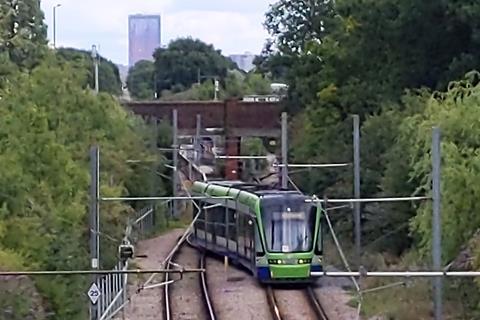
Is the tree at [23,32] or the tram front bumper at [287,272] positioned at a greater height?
the tree at [23,32]

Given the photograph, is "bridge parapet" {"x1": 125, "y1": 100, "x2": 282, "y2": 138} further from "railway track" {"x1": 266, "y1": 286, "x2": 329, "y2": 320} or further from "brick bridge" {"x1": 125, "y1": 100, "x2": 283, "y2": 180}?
"railway track" {"x1": 266, "y1": 286, "x2": 329, "y2": 320}

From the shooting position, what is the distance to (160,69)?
149375 mm

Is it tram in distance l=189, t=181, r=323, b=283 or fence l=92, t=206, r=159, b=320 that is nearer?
fence l=92, t=206, r=159, b=320

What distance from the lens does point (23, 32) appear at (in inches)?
2756

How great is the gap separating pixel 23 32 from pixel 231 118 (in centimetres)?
1738

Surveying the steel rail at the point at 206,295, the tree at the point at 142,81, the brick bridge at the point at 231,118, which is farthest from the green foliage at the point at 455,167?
the tree at the point at 142,81

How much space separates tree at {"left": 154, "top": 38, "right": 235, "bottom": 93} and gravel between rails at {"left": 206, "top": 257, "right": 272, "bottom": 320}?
98.7m

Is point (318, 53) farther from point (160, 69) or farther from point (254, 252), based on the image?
point (160, 69)

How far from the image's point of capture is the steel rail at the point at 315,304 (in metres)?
36.4

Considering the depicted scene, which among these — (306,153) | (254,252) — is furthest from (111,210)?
(306,153)

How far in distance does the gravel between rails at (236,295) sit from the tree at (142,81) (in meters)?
101

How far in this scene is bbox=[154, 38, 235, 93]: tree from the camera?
146750 millimetres

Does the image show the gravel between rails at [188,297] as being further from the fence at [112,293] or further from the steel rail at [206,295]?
the fence at [112,293]

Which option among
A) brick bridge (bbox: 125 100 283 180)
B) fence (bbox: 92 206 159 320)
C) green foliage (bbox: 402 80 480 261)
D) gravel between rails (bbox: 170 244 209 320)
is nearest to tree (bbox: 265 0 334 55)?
brick bridge (bbox: 125 100 283 180)
